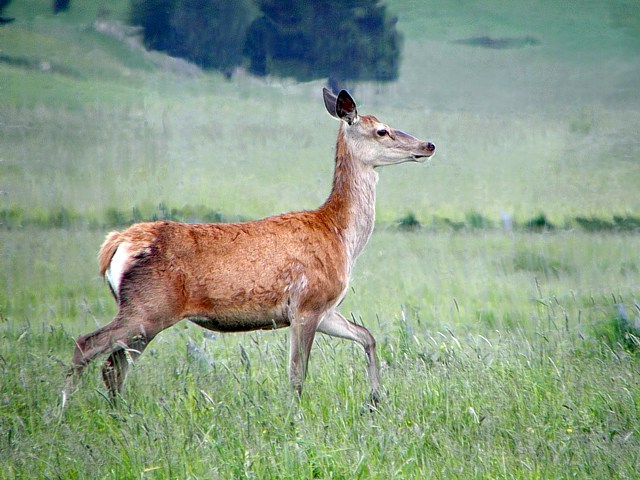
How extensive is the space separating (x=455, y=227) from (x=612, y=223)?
2.00m

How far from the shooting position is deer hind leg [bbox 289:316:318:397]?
18.6ft

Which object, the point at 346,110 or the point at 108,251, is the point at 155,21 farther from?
the point at 108,251

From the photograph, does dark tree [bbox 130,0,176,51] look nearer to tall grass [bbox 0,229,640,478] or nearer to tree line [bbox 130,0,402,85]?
tree line [bbox 130,0,402,85]

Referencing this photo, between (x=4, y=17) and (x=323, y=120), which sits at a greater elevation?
(x=4, y=17)

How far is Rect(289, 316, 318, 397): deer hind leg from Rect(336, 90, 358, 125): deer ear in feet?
5.02

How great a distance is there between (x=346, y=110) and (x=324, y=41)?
759cm

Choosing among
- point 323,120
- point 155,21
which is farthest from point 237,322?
point 155,21

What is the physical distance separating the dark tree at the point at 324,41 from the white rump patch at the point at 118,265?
847cm

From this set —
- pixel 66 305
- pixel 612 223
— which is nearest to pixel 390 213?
pixel 612 223

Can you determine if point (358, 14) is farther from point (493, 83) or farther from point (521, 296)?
point (521, 296)

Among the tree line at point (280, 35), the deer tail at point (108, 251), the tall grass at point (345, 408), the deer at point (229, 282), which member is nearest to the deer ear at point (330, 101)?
the deer at point (229, 282)

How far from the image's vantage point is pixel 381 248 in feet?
34.9

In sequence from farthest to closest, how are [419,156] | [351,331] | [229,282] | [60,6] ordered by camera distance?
[60,6] → [419,156] → [351,331] → [229,282]

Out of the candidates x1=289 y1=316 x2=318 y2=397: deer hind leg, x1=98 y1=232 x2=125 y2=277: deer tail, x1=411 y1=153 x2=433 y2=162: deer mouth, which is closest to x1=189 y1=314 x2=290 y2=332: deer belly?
x1=289 y1=316 x2=318 y2=397: deer hind leg
